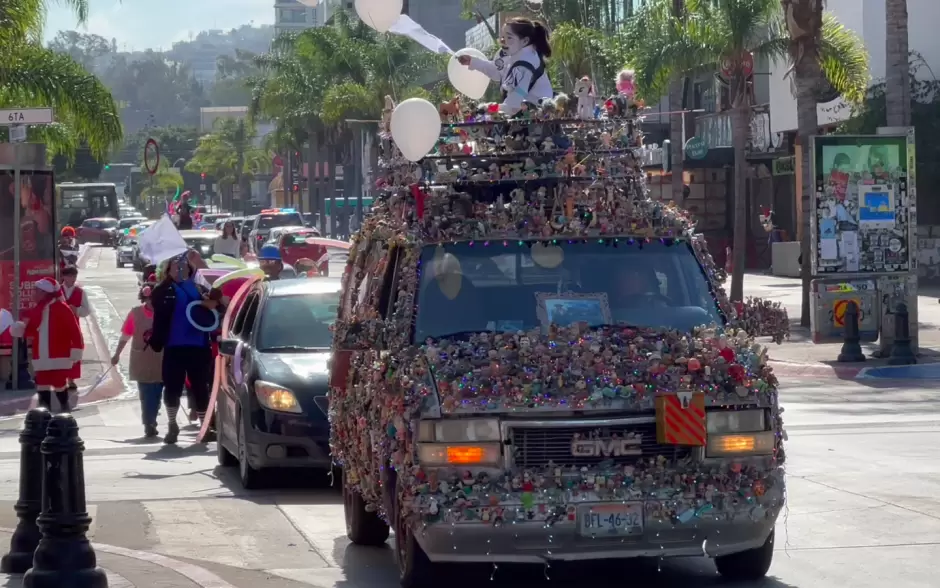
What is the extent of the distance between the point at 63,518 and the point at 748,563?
3.62 metres

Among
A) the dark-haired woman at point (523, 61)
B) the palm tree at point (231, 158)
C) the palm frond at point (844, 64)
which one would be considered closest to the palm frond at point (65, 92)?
the palm frond at point (844, 64)

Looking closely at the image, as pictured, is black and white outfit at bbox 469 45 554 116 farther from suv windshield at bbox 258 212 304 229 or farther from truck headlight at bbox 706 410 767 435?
suv windshield at bbox 258 212 304 229

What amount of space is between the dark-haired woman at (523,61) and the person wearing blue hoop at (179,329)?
5360 millimetres

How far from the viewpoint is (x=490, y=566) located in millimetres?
8359

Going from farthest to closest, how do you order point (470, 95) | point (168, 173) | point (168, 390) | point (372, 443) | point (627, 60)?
point (168, 173) < point (627, 60) < point (168, 390) < point (470, 95) < point (372, 443)

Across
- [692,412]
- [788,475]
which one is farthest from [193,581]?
[788,475]

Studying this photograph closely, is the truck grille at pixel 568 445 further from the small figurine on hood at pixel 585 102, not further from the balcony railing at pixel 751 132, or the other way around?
the balcony railing at pixel 751 132

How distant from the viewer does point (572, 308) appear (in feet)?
25.9

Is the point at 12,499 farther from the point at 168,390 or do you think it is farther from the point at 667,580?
the point at 667,580

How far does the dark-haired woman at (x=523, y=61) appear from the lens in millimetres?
9812

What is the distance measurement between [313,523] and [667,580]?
117 inches

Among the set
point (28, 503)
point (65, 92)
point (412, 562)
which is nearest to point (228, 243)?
point (65, 92)

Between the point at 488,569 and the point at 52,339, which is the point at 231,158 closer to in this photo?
the point at 52,339

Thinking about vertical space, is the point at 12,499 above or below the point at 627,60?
below
